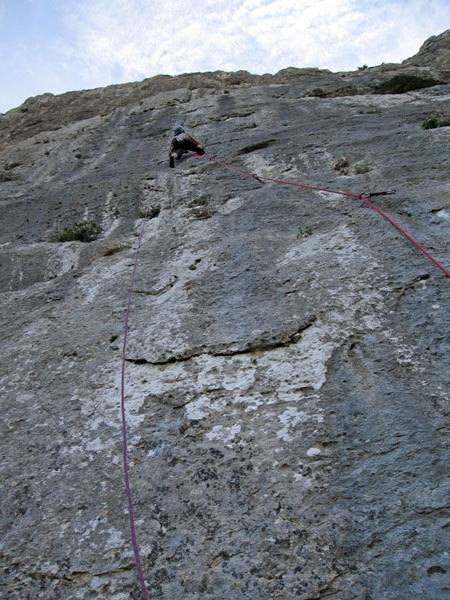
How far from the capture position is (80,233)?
24.7 ft

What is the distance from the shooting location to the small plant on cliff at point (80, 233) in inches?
294

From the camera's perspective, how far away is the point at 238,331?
166 inches

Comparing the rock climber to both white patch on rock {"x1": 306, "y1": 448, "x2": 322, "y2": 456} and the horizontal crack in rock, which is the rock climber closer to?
the horizontal crack in rock

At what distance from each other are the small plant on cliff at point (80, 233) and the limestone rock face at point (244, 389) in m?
0.26

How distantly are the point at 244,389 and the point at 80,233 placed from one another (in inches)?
196

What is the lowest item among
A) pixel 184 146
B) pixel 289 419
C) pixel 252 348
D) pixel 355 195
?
pixel 289 419

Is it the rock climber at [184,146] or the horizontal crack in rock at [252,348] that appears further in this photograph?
the rock climber at [184,146]

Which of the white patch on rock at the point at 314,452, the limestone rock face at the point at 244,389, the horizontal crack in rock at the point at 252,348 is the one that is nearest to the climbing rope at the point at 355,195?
the limestone rock face at the point at 244,389

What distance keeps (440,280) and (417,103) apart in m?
7.57

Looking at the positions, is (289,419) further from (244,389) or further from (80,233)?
(80,233)

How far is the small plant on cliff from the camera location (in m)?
7.46

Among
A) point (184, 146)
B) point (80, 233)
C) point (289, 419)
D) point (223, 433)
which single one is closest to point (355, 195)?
point (289, 419)

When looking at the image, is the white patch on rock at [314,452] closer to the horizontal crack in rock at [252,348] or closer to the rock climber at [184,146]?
the horizontal crack in rock at [252,348]

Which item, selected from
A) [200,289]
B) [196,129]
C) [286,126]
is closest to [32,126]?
[196,129]
